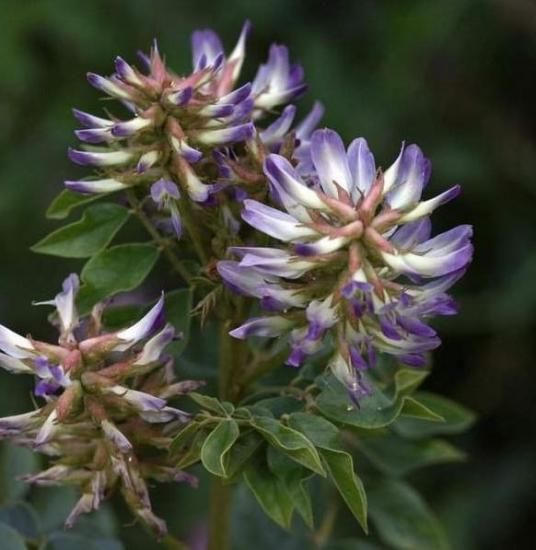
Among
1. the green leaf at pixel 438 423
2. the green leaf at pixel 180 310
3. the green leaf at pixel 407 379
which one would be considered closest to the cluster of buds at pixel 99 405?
the green leaf at pixel 180 310

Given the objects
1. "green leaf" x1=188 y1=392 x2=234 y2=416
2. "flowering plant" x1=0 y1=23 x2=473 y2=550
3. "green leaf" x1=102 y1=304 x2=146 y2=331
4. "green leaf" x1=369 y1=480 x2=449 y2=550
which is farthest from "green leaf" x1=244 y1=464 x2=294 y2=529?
"green leaf" x1=369 y1=480 x2=449 y2=550

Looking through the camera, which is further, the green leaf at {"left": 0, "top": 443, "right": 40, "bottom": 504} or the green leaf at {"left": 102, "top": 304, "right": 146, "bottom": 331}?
the green leaf at {"left": 0, "top": 443, "right": 40, "bottom": 504}

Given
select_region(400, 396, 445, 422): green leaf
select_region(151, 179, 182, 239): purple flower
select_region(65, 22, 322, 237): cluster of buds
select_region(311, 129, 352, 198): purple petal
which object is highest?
select_region(311, 129, 352, 198): purple petal

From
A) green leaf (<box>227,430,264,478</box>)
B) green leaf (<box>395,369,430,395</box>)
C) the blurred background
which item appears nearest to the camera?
green leaf (<box>227,430,264,478</box>)

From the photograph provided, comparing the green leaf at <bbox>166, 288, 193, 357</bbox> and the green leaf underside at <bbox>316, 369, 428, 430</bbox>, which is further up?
the green leaf underside at <bbox>316, 369, 428, 430</bbox>

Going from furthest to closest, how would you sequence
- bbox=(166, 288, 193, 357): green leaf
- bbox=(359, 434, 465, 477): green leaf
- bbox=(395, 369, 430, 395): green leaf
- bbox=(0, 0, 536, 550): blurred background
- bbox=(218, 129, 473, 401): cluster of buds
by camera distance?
bbox=(0, 0, 536, 550): blurred background, bbox=(359, 434, 465, 477): green leaf, bbox=(395, 369, 430, 395): green leaf, bbox=(166, 288, 193, 357): green leaf, bbox=(218, 129, 473, 401): cluster of buds

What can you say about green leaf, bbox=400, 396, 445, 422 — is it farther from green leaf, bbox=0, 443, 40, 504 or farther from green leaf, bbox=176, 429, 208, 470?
green leaf, bbox=0, 443, 40, 504
